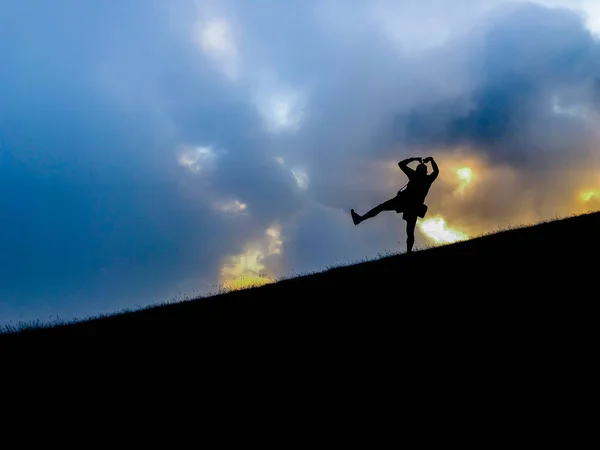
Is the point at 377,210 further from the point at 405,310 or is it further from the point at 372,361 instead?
the point at 372,361

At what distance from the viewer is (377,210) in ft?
45.6

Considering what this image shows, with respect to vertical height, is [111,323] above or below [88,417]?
above

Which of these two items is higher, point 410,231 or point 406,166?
point 406,166

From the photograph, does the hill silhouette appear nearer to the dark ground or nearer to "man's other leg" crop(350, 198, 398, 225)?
the dark ground

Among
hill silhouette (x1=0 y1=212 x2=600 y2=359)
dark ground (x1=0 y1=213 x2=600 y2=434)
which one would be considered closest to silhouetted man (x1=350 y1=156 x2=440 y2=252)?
hill silhouette (x1=0 y1=212 x2=600 y2=359)

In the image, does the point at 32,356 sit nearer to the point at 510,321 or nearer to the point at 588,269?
the point at 510,321

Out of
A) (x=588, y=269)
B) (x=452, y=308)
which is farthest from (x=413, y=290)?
(x=588, y=269)

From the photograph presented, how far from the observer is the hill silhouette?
19.8ft

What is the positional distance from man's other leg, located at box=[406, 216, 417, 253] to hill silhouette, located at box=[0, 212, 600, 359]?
54cm

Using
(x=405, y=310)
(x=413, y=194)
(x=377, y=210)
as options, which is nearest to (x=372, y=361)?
(x=405, y=310)

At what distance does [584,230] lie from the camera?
11320 mm

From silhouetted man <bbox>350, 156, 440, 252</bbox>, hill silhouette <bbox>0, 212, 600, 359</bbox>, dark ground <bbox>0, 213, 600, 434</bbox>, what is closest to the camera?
dark ground <bbox>0, 213, 600, 434</bbox>

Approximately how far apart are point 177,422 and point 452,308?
426 cm

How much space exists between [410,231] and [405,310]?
242 inches
